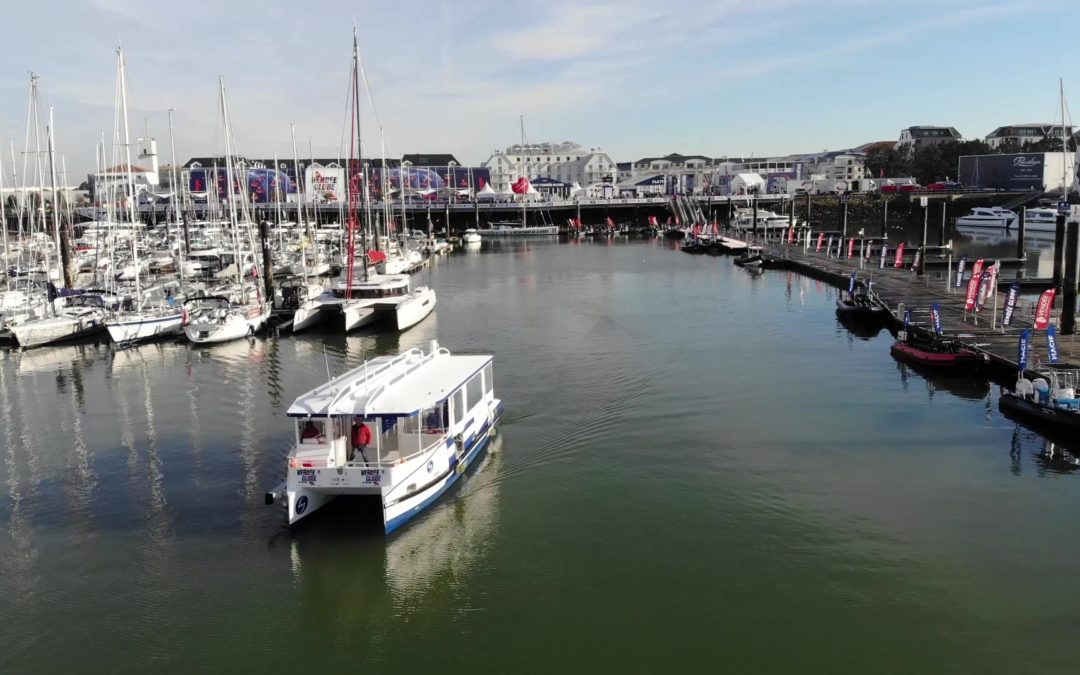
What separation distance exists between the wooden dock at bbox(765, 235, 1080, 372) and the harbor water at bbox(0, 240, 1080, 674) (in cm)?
297

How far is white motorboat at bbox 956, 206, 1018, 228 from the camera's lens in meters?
98.1

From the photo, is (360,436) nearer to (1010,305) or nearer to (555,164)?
(1010,305)

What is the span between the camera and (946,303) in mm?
40000

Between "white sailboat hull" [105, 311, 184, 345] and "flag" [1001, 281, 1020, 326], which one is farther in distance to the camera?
"white sailboat hull" [105, 311, 184, 345]

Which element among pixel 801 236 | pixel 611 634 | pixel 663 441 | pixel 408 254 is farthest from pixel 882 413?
pixel 801 236

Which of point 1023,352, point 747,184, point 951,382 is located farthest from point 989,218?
point 1023,352

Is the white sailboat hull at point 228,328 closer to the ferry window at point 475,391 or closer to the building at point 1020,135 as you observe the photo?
the ferry window at point 475,391

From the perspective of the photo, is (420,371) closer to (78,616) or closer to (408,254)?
(78,616)

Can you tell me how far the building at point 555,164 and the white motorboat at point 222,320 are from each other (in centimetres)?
13209

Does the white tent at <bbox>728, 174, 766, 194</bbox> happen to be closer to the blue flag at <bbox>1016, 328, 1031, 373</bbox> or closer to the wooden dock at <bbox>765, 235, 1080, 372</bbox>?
the wooden dock at <bbox>765, 235, 1080, 372</bbox>

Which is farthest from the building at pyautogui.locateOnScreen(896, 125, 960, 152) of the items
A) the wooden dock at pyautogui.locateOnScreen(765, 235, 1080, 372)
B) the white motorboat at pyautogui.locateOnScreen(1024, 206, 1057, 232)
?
the wooden dock at pyautogui.locateOnScreen(765, 235, 1080, 372)

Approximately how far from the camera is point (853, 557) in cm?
1570

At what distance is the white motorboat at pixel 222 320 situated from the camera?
3716cm

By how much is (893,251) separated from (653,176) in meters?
92.4
